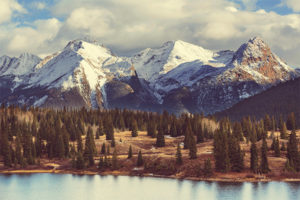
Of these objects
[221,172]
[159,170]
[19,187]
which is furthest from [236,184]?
[19,187]

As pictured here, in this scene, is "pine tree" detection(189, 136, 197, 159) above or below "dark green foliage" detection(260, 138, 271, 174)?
above

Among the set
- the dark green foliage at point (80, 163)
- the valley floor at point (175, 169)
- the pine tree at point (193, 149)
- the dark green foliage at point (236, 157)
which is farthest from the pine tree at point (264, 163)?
the dark green foliage at point (80, 163)

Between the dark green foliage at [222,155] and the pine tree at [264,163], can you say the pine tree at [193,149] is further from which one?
the pine tree at [264,163]

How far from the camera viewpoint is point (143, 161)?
184 metres

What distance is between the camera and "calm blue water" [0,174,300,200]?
13600 cm

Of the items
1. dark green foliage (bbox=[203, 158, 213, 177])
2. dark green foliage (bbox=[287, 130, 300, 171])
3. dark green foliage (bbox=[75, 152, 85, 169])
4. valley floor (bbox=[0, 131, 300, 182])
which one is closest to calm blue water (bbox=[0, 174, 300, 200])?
valley floor (bbox=[0, 131, 300, 182])

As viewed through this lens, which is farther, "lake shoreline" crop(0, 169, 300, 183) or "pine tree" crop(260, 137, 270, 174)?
"pine tree" crop(260, 137, 270, 174)

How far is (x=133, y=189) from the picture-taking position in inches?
5802

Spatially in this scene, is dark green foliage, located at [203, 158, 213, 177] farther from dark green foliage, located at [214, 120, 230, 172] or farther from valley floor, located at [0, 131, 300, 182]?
dark green foliage, located at [214, 120, 230, 172]

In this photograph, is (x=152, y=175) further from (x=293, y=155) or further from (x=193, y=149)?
(x=293, y=155)

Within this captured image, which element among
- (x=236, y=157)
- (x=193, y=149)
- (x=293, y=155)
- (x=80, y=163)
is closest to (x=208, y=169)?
(x=236, y=157)

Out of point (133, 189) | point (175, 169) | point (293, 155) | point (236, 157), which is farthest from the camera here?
point (175, 169)

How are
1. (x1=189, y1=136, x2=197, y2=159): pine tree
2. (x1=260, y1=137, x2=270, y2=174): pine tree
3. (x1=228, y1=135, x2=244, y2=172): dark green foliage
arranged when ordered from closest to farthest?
(x1=260, y1=137, x2=270, y2=174): pine tree < (x1=228, y1=135, x2=244, y2=172): dark green foliage < (x1=189, y1=136, x2=197, y2=159): pine tree

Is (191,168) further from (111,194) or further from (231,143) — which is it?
(111,194)
